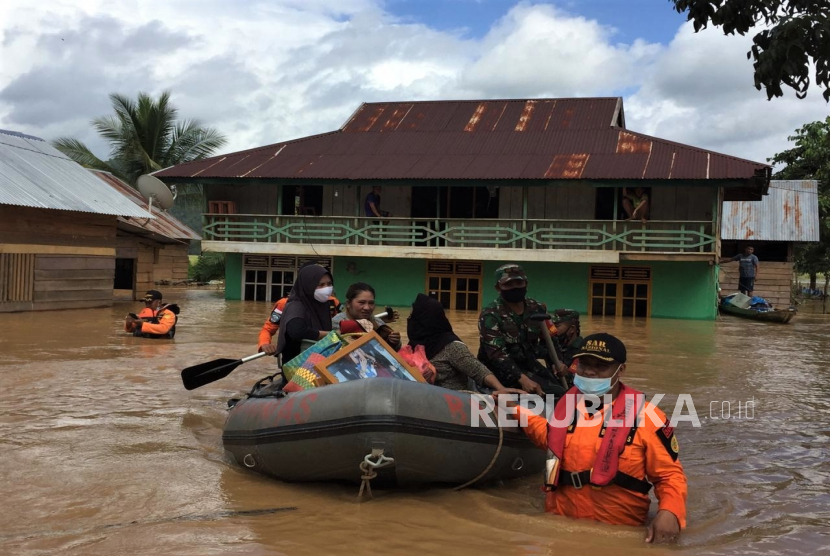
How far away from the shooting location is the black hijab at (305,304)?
649cm

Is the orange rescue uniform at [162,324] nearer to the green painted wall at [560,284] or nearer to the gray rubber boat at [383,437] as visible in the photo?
the gray rubber boat at [383,437]

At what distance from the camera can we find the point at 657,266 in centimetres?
2191

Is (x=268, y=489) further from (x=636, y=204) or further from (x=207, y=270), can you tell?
(x=207, y=270)

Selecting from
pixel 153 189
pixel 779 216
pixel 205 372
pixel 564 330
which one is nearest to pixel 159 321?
pixel 205 372

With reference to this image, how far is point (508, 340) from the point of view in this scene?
6.07 meters

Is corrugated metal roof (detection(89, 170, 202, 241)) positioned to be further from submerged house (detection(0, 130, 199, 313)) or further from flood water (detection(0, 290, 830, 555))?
flood water (detection(0, 290, 830, 555))

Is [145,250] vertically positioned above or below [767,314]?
above

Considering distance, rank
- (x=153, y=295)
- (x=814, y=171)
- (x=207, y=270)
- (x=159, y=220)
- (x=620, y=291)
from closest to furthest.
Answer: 1. (x=153, y=295)
2. (x=620, y=291)
3. (x=159, y=220)
4. (x=814, y=171)
5. (x=207, y=270)

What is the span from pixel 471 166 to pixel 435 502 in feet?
57.8

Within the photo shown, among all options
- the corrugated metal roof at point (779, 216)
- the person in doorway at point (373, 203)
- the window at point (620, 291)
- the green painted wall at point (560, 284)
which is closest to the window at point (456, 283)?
the green painted wall at point (560, 284)

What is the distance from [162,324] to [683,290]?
550 inches

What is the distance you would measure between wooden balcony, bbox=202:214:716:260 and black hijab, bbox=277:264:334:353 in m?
15.0

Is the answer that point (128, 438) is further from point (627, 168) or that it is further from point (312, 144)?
point (312, 144)

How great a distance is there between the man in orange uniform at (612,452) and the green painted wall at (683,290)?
18006 millimetres
